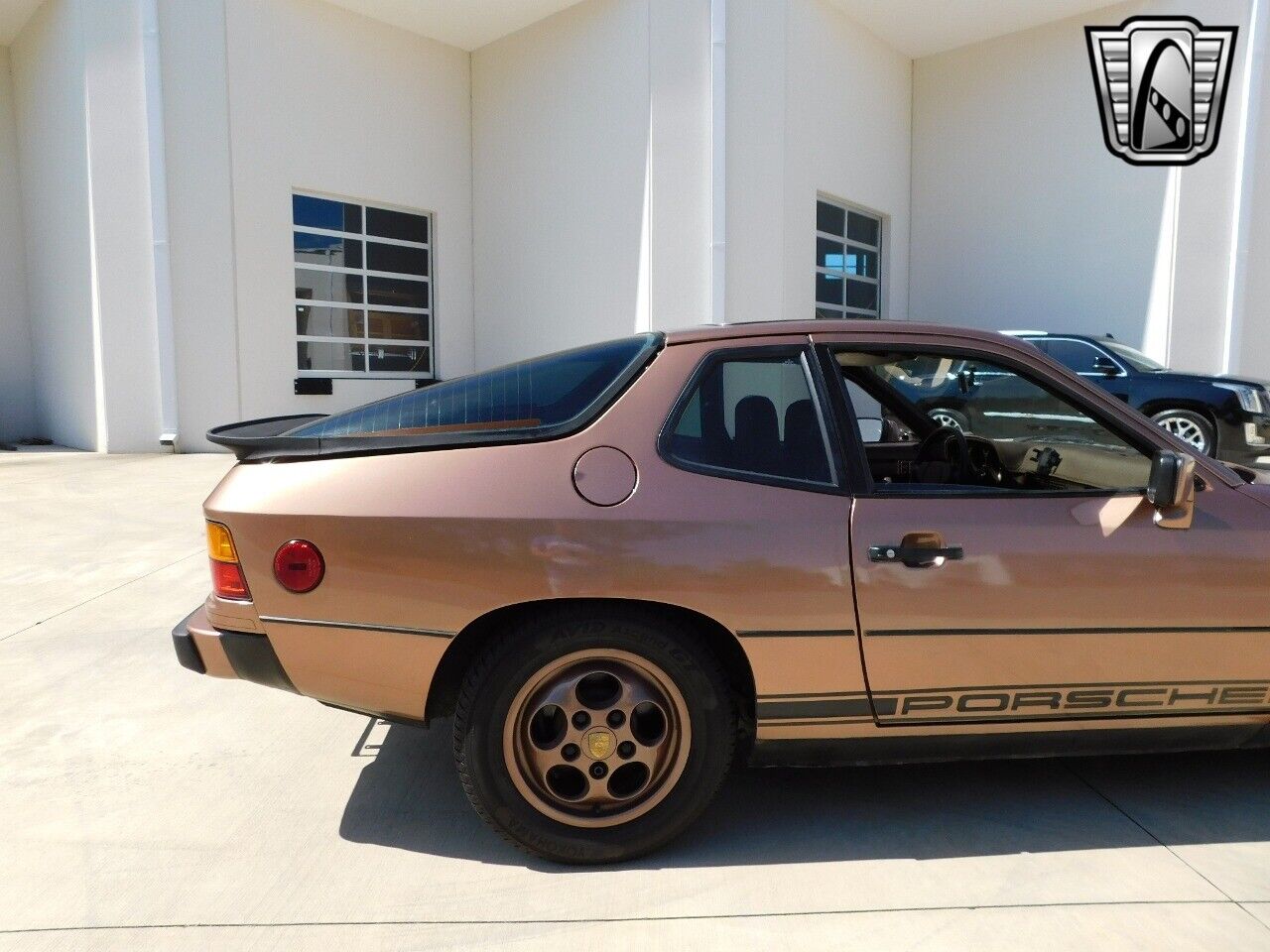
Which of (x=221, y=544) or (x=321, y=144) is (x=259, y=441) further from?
Answer: (x=321, y=144)

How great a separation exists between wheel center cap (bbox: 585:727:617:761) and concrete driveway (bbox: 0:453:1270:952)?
1.09ft

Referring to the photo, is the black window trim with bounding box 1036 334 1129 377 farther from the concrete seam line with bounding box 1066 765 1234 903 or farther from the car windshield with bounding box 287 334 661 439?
the car windshield with bounding box 287 334 661 439

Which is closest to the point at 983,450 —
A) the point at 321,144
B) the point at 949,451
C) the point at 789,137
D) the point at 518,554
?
the point at 949,451

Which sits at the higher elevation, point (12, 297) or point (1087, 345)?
point (12, 297)

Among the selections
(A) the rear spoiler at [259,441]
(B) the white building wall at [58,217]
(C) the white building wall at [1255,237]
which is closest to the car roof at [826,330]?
(A) the rear spoiler at [259,441]

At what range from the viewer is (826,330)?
113 inches

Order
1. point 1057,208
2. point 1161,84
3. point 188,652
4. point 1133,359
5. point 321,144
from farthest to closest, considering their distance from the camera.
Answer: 1. point 1057,208
2. point 1161,84
3. point 321,144
4. point 1133,359
5. point 188,652

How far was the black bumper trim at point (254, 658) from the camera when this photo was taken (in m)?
2.65

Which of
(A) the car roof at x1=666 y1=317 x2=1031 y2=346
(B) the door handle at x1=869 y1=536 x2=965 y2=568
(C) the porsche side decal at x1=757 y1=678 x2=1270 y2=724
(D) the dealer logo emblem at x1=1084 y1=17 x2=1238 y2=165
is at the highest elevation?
(D) the dealer logo emblem at x1=1084 y1=17 x2=1238 y2=165

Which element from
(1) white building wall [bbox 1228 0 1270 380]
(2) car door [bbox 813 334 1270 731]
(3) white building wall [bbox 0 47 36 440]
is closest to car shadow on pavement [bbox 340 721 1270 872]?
(2) car door [bbox 813 334 1270 731]

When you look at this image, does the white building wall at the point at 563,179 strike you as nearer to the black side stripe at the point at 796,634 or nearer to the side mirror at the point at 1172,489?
the side mirror at the point at 1172,489

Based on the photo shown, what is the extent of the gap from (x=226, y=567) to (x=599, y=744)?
1140mm

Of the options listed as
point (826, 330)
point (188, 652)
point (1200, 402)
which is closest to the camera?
point (188, 652)

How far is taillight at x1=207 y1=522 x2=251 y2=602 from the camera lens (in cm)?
266
